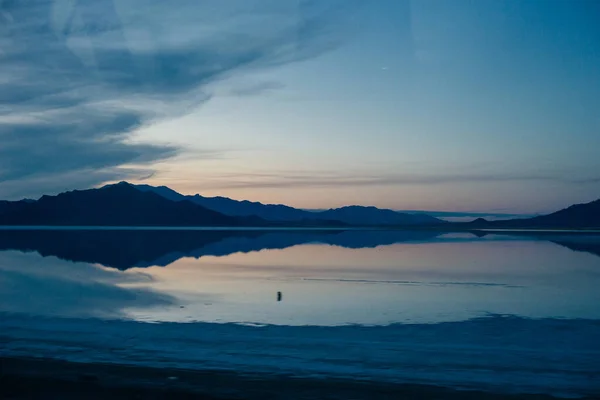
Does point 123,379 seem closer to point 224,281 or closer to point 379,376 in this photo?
point 379,376

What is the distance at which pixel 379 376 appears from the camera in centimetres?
884

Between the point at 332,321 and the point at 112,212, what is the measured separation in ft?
571

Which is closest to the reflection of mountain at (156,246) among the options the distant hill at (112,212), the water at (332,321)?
the water at (332,321)

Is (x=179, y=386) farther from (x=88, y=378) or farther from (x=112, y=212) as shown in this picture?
(x=112, y=212)

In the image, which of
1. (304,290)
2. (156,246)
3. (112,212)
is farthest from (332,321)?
(112,212)

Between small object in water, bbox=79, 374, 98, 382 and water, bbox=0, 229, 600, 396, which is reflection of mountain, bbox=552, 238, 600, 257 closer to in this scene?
water, bbox=0, 229, 600, 396

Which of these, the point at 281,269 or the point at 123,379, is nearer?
the point at 123,379

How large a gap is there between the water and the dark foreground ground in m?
0.63

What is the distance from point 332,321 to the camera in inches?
525

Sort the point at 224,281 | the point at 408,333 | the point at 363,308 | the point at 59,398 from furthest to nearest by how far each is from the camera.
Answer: the point at 224,281, the point at 363,308, the point at 408,333, the point at 59,398

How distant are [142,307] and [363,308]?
5.70 metres

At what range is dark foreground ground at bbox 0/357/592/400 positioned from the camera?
7406 millimetres

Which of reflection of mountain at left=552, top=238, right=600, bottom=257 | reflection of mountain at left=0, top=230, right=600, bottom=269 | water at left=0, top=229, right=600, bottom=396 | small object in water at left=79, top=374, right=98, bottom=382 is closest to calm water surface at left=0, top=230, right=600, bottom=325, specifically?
water at left=0, top=229, right=600, bottom=396

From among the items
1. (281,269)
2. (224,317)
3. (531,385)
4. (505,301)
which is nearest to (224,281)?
(281,269)
